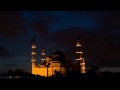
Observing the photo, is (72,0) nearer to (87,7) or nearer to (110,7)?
(87,7)

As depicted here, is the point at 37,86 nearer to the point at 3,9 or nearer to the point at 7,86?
the point at 7,86

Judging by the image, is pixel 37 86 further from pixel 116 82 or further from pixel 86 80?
pixel 116 82

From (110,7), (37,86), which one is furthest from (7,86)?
(110,7)

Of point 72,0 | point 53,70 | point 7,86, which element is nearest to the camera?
point 72,0

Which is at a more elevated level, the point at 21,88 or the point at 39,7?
the point at 39,7

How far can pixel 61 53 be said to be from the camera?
26828mm

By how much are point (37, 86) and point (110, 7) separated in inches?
33.0

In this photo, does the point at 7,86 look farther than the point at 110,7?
Yes

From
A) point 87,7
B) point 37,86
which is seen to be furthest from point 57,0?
point 37,86

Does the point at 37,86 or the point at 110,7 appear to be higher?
the point at 110,7

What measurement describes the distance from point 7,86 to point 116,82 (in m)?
0.88

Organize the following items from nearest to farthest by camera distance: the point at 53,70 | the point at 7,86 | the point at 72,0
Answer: the point at 72,0 → the point at 7,86 → the point at 53,70

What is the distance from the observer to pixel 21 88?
1889 mm

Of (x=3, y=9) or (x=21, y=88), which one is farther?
(x=21, y=88)
